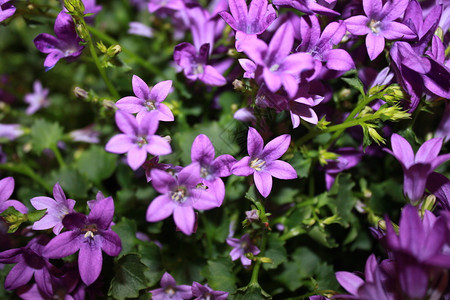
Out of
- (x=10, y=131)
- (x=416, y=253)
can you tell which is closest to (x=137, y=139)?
(x=416, y=253)

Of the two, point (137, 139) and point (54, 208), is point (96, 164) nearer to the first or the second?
point (54, 208)

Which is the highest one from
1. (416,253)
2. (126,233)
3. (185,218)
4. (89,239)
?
(416,253)

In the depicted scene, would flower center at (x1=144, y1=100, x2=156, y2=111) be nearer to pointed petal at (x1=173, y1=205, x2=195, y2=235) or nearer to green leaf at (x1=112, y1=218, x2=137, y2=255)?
pointed petal at (x1=173, y1=205, x2=195, y2=235)

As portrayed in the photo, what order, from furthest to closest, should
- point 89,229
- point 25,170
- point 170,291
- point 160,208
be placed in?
point 25,170 → point 170,291 → point 89,229 → point 160,208

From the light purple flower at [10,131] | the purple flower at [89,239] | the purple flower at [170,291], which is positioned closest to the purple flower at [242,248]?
the purple flower at [170,291]

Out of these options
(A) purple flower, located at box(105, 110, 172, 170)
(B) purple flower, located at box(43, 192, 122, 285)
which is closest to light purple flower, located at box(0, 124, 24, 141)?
(B) purple flower, located at box(43, 192, 122, 285)

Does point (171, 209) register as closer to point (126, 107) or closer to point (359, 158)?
point (126, 107)
